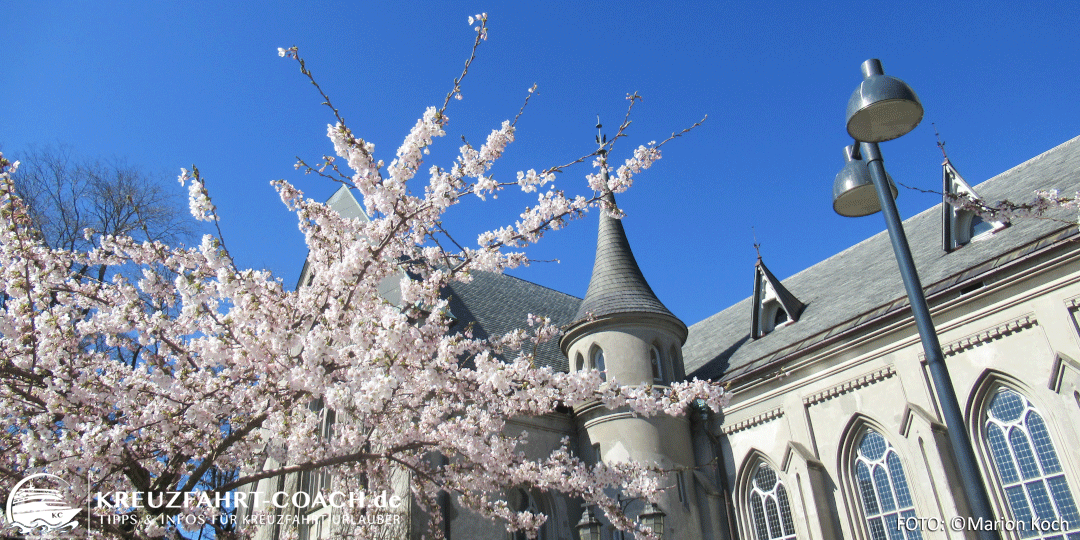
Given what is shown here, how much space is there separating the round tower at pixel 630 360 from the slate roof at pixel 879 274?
1611 mm

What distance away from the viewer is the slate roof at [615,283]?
16375 millimetres

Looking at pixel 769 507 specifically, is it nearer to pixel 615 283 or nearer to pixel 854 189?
pixel 615 283

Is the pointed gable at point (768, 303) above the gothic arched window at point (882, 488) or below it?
above

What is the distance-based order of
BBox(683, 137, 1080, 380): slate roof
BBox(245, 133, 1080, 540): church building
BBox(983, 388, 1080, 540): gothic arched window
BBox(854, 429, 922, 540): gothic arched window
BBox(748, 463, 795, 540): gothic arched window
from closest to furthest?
1. BBox(983, 388, 1080, 540): gothic arched window
2. BBox(245, 133, 1080, 540): church building
3. BBox(854, 429, 922, 540): gothic arched window
4. BBox(683, 137, 1080, 380): slate roof
5. BBox(748, 463, 795, 540): gothic arched window

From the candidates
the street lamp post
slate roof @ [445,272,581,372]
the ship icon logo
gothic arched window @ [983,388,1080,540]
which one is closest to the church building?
gothic arched window @ [983,388,1080,540]

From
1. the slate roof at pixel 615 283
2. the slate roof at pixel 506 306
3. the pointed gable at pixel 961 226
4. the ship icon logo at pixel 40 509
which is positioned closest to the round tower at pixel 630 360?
the slate roof at pixel 615 283

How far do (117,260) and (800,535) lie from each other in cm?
1239

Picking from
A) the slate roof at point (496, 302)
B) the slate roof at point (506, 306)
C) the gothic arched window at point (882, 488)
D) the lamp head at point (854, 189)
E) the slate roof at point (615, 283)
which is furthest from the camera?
the slate roof at point (506, 306)

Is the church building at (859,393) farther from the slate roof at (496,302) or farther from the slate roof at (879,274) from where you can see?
the slate roof at (496,302)

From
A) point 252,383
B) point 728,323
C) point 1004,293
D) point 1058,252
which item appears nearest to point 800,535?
point 1004,293

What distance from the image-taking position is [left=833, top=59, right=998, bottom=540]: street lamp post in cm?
449

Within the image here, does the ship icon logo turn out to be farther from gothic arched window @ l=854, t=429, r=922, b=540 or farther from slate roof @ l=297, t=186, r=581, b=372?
gothic arched window @ l=854, t=429, r=922, b=540

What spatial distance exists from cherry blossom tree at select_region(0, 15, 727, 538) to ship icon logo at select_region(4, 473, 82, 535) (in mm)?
114

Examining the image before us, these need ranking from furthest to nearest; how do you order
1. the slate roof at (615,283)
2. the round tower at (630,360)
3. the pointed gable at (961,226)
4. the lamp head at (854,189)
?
1. the slate roof at (615,283)
2. the round tower at (630,360)
3. the pointed gable at (961,226)
4. the lamp head at (854,189)
